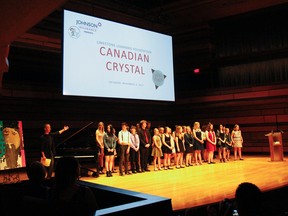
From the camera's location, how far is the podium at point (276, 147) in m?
8.87

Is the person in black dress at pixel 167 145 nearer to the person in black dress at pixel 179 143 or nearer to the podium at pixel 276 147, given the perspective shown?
the person in black dress at pixel 179 143

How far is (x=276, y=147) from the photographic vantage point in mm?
8945

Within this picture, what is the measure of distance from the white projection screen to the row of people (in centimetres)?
101

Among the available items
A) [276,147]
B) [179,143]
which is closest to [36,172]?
[179,143]

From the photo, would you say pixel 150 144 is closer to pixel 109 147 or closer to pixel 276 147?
pixel 109 147

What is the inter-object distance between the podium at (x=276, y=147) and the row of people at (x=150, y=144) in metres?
0.94

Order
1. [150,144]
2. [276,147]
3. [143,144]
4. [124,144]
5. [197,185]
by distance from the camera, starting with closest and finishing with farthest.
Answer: [197,185] → [124,144] → [143,144] → [150,144] → [276,147]

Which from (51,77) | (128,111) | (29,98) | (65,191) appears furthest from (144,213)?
(128,111)

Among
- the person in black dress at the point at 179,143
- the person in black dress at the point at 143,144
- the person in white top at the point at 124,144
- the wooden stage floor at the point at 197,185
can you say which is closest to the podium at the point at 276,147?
the wooden stage floor at the point at 197,185

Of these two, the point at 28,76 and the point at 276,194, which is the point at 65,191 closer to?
the point at 276,194

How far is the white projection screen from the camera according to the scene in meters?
6.94

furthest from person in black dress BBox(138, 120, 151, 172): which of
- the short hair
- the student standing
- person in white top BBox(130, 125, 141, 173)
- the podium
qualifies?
the short hair

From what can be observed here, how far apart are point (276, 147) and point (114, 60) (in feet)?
17.7

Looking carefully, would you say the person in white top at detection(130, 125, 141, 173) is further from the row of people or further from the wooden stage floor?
the wooden stage floor
